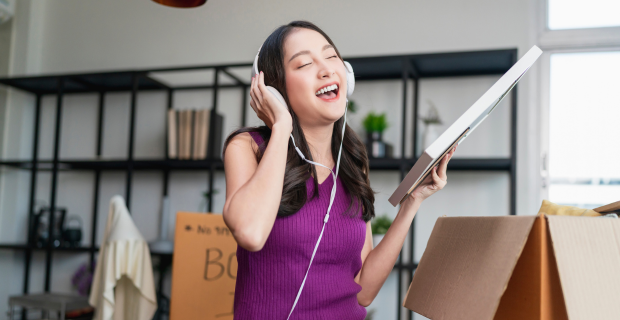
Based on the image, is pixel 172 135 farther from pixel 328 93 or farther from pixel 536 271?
pixel 536 271

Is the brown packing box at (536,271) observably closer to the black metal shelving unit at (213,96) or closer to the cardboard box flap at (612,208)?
the cardboard box flap at (612,208)

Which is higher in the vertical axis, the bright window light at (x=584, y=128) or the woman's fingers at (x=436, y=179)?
the bright window light at (x=584, y=128)

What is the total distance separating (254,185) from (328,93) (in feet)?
0.96

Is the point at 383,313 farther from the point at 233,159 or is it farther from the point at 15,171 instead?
the point at 15,171

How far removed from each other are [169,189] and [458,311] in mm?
2694

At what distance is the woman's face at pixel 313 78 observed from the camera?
0.94 m

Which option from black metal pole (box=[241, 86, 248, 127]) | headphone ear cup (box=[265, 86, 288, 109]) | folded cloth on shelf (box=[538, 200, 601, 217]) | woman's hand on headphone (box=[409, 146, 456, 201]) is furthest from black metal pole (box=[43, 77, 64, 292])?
folded cloth on shelf (box=[538, 200, 601, 217])

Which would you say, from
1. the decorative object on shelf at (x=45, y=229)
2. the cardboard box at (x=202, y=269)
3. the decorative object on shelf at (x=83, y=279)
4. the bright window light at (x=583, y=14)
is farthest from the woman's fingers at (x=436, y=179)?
the decorative object on shelf at (x=45, y=229)

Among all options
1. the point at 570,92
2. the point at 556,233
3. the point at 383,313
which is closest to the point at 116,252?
the point at 383,313

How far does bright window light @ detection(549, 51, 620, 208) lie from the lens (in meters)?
2.51

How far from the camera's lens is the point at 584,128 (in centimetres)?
257

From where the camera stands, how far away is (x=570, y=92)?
2.62 m

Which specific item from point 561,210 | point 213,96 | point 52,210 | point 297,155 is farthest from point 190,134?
point 561,210

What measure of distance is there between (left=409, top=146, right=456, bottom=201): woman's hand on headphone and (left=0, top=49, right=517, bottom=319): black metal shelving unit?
4.50 feet
